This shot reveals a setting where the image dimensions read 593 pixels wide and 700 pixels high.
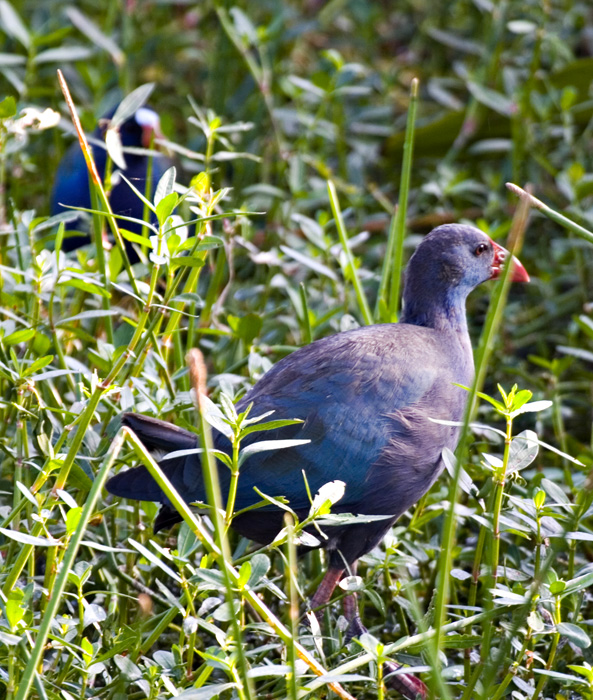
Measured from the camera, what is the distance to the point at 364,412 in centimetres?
166

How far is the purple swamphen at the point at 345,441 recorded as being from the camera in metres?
1.62

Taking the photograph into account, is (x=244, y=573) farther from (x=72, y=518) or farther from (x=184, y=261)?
(x=184, y=261)

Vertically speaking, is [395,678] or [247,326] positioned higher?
[247,326]

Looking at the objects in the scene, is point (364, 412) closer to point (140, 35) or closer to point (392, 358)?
point (392, 358)

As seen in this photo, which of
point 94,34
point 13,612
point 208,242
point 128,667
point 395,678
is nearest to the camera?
point 13,612

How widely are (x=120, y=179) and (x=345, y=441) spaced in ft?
4.22

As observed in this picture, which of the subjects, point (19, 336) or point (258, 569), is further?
point (19, 336)

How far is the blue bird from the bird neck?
2.76 ft

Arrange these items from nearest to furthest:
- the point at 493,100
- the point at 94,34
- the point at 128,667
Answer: the point at 128,667, the point at 493,100, the point at 94,34

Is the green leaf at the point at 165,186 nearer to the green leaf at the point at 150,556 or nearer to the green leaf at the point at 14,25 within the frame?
the green leaf at the point at 150,556

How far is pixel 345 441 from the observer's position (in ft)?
5.35

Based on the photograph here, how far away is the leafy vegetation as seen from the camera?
4.53ft

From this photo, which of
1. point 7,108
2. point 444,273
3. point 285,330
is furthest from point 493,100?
point 7,108

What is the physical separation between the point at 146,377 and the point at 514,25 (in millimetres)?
1814
